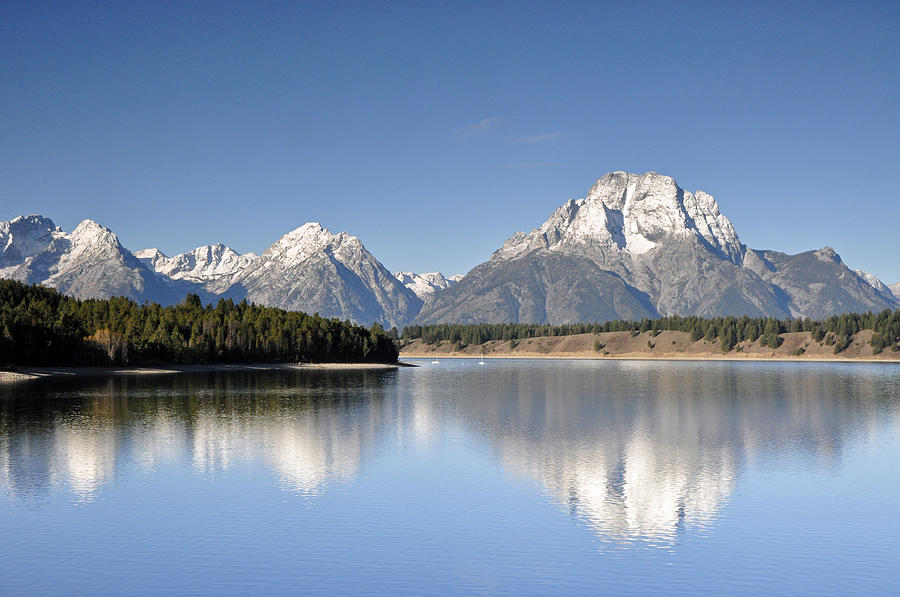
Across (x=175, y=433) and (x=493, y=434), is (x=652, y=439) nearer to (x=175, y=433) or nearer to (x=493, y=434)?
(x=493, y=434)

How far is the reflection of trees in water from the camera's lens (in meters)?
54.1

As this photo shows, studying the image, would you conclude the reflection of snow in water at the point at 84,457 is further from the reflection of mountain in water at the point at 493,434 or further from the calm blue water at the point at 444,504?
the calm blue water at the point at 444,504

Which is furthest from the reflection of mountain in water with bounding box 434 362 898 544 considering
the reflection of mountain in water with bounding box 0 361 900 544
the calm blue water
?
the calm blue water

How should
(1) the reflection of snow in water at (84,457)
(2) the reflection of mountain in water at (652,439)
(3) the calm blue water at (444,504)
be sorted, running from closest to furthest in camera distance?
(3) the calm blue water at (444,504) → (2) the reflection of mountain in water at (652,439) → (1) the reflection of snow in water at (84,457)

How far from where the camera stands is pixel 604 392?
459ft

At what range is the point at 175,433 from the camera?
74.5 metres

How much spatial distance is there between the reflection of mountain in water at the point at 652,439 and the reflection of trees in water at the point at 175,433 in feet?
47.9

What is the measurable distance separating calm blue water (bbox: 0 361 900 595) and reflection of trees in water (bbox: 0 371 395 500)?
42 centimetres

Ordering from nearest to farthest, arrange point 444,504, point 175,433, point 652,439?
1. point 444,504
2. point 652,439
3. point 175,433

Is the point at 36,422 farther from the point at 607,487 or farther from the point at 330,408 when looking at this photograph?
the point at 607,487

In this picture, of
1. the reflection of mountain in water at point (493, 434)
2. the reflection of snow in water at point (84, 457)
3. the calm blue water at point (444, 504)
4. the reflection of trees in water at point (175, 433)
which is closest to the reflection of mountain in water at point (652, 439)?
the reflection of mountain in water at point (493, 434)

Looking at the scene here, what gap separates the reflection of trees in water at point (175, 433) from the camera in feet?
177

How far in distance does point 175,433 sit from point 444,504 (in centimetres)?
3913

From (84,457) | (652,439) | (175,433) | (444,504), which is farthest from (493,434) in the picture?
(84,457)
